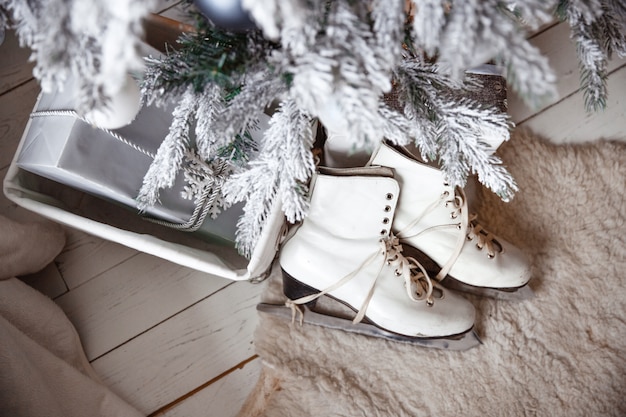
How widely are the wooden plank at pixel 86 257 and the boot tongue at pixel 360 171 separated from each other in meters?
0.50

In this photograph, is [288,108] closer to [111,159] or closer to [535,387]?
[111,159]

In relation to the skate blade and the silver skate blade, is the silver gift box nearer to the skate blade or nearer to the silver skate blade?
the silver skate blade

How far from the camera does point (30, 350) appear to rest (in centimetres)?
77

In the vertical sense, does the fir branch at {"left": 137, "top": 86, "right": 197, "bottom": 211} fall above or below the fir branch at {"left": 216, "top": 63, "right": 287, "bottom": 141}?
below

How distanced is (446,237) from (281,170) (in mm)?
395

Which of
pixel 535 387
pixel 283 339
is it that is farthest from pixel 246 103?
pixel 535 387

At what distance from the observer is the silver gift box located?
2.30 ft

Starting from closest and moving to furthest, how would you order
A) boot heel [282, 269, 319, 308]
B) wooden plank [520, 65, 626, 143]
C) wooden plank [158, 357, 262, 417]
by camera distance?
boot heel [282, 269, 319, 308] < wooden plank [158, 357, 262, 417] < wooden plank [520, 65, 626, 143]

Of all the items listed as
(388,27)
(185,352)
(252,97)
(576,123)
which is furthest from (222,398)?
(576,123)

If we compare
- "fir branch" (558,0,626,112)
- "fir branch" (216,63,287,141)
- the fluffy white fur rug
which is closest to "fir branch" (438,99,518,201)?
"fir branch" (558,0,626,112)

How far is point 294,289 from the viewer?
33.4 inches

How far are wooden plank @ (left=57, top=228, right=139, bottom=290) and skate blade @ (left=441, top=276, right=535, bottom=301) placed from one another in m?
0.66

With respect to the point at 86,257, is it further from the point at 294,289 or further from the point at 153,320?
the point at 294,289

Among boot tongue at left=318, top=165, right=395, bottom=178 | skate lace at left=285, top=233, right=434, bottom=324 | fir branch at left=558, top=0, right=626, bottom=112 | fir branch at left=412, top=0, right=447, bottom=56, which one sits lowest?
skate lace at left=285, top=233, right=434, bottom=324
